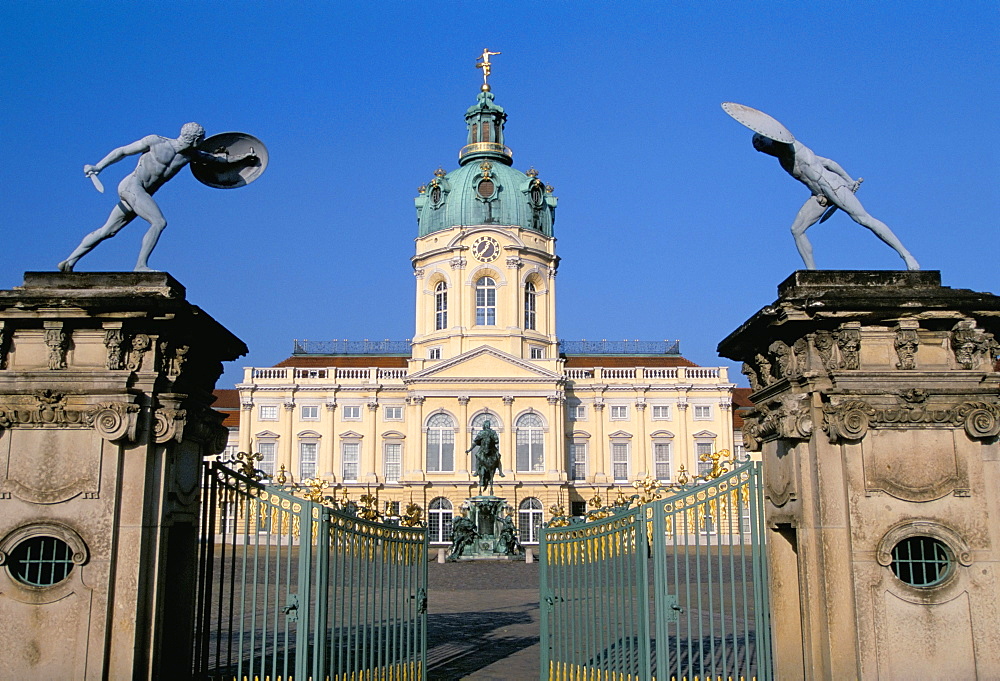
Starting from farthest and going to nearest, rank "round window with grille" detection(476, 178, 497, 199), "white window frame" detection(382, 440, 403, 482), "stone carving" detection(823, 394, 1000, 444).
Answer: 1. "round window with grille" detection(476, 178, 497, 199)
2. "white window frame" detection(382, 440, 403, 482)
3. "stone carving" detection(823, 394, 1000, 444)

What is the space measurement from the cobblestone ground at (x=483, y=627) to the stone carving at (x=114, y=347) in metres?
5.07

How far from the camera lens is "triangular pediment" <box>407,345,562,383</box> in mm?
58938

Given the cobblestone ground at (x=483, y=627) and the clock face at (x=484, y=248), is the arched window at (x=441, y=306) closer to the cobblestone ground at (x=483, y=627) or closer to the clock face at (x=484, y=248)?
the clock face at (x=484, y=248)

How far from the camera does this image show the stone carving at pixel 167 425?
7.80m

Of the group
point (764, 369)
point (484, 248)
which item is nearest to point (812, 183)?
point (764, 369)

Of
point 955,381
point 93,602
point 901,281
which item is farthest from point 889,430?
point 93,602

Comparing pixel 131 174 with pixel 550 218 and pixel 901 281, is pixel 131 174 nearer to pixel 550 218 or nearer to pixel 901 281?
pixel 901 281

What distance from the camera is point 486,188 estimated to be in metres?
61.8

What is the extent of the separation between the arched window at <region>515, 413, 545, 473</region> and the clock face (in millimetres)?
10415

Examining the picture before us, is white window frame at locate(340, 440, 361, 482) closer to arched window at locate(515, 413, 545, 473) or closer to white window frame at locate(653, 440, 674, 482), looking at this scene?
arched window at locate(515, 413, 545, 473)

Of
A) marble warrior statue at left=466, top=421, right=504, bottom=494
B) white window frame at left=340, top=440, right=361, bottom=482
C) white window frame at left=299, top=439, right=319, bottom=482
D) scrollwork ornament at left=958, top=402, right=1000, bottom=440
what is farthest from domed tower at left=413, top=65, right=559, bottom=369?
scrollwork ornament at left=958, top=402, right=1000, bottom=440

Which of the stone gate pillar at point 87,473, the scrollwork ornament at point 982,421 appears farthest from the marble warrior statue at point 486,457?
the scrollwork ornament at point 982,421

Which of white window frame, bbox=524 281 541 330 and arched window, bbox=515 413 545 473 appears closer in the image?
arched window, bbox=515 413 545 473

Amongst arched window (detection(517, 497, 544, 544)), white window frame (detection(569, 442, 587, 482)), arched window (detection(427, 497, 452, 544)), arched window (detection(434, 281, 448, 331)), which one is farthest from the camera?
arched window (detection(434, 281, 448, 331))
